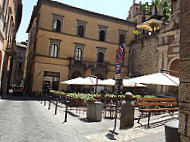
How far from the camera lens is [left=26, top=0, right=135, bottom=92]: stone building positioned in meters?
22.9

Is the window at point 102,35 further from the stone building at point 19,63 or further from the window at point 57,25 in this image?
the stone building at point 19,63

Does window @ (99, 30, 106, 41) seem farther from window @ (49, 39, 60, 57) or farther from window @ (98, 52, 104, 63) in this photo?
window @ (49, 39, 60, 57)

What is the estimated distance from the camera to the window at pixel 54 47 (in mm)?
23531

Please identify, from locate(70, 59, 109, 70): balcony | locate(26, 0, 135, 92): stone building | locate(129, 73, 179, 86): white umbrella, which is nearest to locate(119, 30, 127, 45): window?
locate(26, 0, 135, 92): stone building

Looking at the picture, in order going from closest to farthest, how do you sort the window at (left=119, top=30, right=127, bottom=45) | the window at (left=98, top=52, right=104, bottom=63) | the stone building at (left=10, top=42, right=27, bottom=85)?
1. the window at (left=98, top=52, right=104, bottom=63)
2. the window at (left=119, top=30, right=127, bottom=45)
3. the stone building at (left=10, top=42, right=27, bottom=85)

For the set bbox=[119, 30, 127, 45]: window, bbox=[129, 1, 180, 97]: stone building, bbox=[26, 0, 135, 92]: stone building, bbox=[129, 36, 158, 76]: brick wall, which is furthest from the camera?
bbox=[119, 30, 127, 45]: window

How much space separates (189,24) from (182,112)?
157cm

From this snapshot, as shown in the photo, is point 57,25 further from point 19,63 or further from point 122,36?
point 19,63

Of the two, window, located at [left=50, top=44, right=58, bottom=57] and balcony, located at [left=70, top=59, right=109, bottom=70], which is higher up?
window, located at [left=50, top=44, right=58, bottom=57]

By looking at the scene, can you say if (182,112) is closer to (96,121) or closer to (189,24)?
(189,24)

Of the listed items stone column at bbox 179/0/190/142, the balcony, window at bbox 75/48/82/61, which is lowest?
stone column at bbox 179/0/190/142

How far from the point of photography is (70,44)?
24.6 m

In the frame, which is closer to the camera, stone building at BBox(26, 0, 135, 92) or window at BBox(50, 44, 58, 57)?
stone building at BBox(26, 0, 135, 92)

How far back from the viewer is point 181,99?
120 inches
